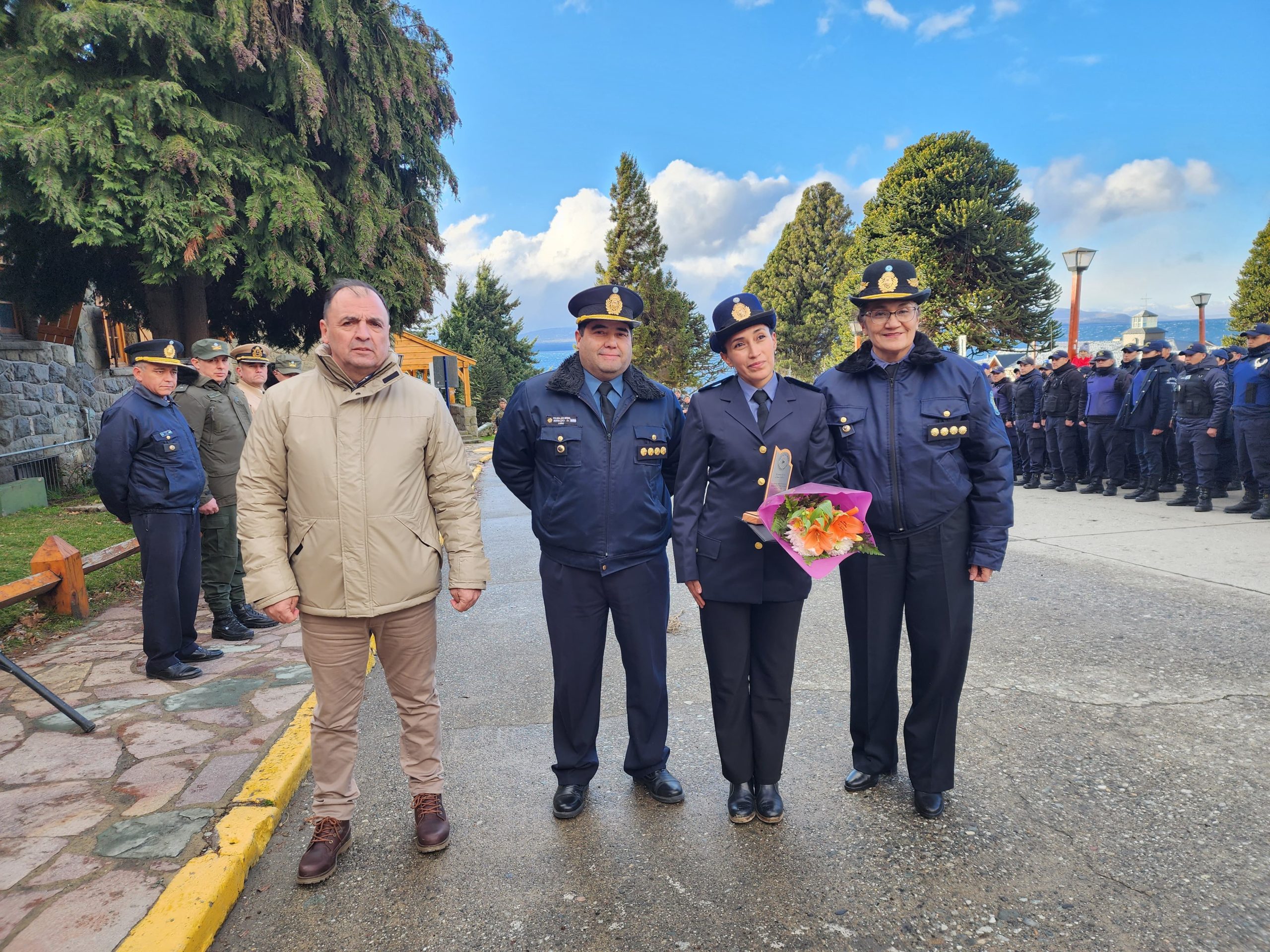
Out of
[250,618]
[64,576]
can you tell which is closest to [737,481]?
[250,618]

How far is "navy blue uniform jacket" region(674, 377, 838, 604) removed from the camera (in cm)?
320

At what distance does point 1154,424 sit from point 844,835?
1031 centimetres

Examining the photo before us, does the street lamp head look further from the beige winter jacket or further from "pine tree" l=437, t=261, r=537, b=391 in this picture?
"pine tree" l=437, t=261, r=537, b=391

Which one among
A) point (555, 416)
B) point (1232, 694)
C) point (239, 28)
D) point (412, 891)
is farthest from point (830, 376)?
point (239, 28)

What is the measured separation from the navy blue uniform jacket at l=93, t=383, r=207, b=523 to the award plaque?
12.7ft

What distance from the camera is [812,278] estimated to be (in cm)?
5325

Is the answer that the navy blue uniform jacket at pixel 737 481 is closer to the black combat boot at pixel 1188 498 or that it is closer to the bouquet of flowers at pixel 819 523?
the bouquet of flowers at pixel 819 523

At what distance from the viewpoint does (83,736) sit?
4078mm

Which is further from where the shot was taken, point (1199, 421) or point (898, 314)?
point (1199, 421)

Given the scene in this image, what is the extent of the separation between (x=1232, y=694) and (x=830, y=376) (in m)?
3.02

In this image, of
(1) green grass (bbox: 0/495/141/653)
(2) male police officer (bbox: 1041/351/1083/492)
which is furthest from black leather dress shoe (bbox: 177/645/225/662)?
(2) male police officer (bbox: 1041/351/1083/492)

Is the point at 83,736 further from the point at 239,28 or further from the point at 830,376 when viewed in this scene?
the point at 239,28

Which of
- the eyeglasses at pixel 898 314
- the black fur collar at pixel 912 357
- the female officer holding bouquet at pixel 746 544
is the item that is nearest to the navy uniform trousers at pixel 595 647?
the female officer holding bouquet at pixel 746 544

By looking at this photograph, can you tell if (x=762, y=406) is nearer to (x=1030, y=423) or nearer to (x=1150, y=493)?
(x=1150, y=493)
